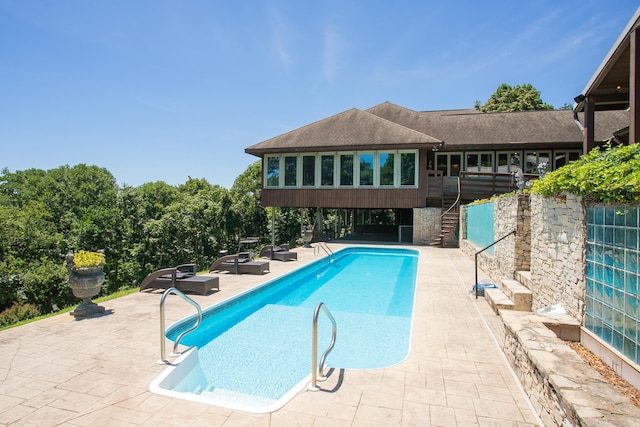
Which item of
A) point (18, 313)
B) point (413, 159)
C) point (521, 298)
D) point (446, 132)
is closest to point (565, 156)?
point (446, 132)

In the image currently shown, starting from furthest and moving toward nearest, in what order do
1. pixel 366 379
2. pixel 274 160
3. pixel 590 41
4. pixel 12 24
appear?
pixel 274 160, pixel 590 41, pixel 12 24, pixel 366 379

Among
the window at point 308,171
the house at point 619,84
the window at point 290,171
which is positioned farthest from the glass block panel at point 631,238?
the window at point 290,171

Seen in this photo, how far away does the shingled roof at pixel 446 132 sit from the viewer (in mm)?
18812

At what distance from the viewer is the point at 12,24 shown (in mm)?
16156

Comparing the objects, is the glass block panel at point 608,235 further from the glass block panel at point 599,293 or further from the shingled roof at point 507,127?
the shingled roof at point 507,127

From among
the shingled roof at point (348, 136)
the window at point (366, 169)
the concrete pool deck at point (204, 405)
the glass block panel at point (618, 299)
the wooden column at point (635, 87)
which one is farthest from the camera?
the window at point (366, 169)

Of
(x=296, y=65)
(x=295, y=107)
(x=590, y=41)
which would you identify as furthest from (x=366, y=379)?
(x=295, y=107)

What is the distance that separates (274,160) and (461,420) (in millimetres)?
18768

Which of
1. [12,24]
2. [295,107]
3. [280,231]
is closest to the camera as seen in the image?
[12,24]

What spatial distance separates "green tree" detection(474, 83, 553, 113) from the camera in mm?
35069

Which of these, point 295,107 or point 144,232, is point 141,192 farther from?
point 295,107

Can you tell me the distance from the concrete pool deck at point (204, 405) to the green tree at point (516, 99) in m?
35.3

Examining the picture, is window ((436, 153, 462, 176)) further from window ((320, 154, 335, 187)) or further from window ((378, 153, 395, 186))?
window ((320, 154, 335, 187))

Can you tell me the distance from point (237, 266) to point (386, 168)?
1080 centimetres
